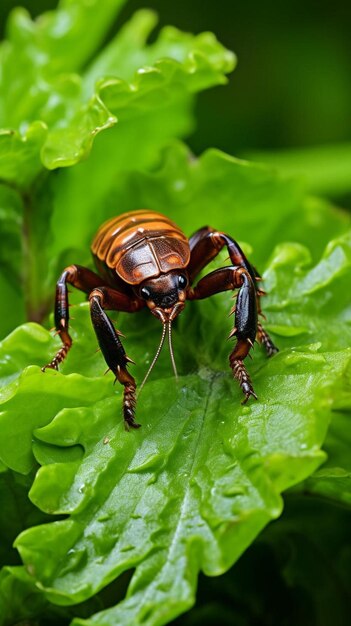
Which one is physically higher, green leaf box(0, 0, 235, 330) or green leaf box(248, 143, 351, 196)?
green leaf box(0, 0, 235, 330)

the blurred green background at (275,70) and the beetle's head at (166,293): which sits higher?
the beetle's head at (166,293)

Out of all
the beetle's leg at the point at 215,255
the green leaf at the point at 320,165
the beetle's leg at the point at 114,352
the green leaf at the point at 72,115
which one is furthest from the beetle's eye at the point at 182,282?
the green leaf at the point at 320,165

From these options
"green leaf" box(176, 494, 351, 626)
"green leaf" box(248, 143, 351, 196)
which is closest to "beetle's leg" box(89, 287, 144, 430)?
"green leaf" box(176, 494, 351, 626)

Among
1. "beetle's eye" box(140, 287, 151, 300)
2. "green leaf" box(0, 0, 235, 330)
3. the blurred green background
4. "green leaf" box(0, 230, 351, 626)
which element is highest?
"green leaf" box(0, 0, 235, 330)

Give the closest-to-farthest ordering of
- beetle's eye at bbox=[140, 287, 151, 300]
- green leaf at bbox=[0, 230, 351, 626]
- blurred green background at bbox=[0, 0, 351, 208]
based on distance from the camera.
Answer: green leaf at bbox=[0, 230, 351, 626], beetle's eye at bbox=[140, 287, 151, 300], blurred green background at bbox=[0, 0, 351, 208]

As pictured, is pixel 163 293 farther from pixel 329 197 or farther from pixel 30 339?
pixel 329 197

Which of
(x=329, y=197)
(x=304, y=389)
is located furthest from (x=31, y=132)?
(x=329, y=197)

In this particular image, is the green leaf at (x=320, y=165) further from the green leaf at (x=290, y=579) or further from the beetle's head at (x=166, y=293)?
the green leaf at (x=290, y=579)

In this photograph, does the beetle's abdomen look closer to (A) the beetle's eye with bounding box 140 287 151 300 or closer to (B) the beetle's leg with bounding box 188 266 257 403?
(A) the beetle's eye with bounding box 140 287 151 300
